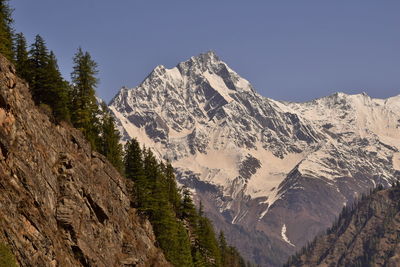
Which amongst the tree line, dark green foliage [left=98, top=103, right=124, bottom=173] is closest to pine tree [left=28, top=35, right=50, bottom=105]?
the tree line

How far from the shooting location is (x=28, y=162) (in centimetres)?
5925

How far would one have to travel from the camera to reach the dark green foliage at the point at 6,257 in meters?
48.0

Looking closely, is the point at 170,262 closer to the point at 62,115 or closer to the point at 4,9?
the point at 62,115

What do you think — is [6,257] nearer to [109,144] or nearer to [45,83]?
[45,83]

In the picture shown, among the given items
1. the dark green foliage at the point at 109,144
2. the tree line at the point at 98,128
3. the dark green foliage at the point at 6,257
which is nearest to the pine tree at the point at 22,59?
the tree line at the point at 98,128

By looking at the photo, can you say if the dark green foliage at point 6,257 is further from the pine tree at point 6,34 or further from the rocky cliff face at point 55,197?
the pine tree at point 6,34

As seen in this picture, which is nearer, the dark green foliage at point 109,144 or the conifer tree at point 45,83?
the conifer tree at point 45,83

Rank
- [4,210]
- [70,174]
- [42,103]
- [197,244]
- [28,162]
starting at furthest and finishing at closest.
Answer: [197,244], [42,103], [70,174], [28,162], [4,210]

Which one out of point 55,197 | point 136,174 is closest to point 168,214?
point 136,174

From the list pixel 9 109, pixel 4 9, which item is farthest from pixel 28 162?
pixel 4 9

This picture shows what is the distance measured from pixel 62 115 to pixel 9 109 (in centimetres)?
1695

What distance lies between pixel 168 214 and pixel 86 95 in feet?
64.3

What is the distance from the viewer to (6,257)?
48.5 m

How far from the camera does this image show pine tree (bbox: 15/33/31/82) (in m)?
76.2
